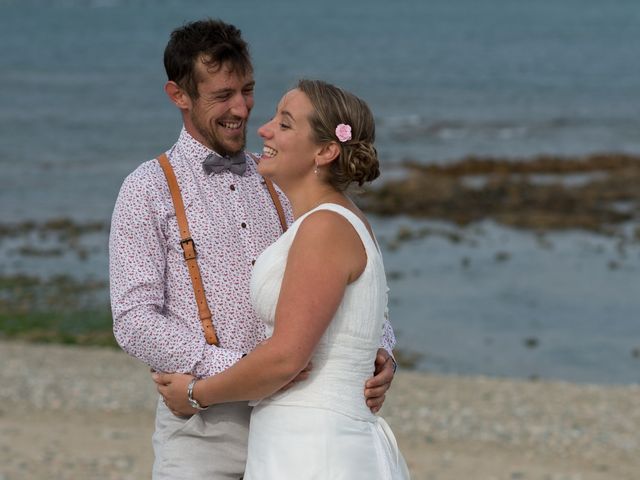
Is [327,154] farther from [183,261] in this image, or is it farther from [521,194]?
[521,194]

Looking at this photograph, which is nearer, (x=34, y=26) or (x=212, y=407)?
(x=212, y=407)

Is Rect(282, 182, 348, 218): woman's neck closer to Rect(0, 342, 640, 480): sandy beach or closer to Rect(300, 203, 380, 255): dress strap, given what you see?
Rect(300, 203, 380, 255): dress strap

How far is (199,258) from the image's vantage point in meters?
3.99

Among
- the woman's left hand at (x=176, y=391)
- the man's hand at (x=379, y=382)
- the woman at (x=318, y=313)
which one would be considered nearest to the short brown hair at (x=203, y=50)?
the woman at (x=318, y=313)

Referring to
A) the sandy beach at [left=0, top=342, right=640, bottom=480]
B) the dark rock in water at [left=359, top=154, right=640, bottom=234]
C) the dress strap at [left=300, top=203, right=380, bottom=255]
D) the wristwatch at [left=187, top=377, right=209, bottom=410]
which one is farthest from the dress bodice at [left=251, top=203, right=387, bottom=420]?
the dark rock in water at [left=359, top=154, right=640, bottom=234]

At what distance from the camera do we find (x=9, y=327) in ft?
59.1

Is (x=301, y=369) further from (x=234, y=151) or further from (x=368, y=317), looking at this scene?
(x=234, y=151)

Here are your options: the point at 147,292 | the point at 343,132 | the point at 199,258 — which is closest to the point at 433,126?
the point at 199,258

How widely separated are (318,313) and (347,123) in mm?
623

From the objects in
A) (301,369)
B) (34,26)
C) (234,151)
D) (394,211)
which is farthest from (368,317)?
(34,26)

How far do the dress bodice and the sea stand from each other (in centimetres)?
74

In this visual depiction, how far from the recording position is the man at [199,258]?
3.84m

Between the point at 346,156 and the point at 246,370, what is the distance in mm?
735

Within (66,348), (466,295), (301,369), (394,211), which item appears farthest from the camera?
(394,211)
